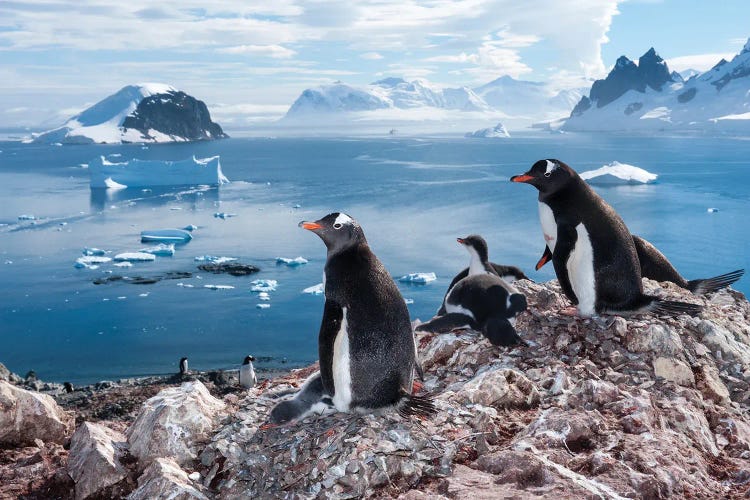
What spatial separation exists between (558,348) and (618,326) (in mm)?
496

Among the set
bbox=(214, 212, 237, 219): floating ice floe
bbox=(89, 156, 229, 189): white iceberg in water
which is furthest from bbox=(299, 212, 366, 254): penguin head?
bbox=(89, 156, 229, 189): white iceberg in water

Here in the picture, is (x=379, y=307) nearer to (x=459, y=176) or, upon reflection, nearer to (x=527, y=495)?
(x=527, y=495)

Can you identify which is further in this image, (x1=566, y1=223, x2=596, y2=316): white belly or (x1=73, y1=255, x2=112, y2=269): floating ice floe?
(x1=73, y1=255, x2=112, y2=269): floating ice floe

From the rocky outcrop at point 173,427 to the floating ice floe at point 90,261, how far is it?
23.2m

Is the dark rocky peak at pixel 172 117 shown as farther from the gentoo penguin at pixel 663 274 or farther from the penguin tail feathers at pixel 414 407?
the penguin tail feathers at pixel 414 407

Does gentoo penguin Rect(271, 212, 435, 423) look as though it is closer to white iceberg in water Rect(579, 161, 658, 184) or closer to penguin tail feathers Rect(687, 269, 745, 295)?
penguin tail feathers Rect(687, 269, 745, 295)

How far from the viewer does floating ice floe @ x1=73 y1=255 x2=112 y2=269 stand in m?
25.7

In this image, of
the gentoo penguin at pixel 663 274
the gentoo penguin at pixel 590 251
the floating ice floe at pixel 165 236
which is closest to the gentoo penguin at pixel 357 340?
the gentoo penguin at pixel 590 251

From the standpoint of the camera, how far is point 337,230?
4020 mm

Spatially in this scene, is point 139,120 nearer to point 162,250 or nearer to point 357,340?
point 162,250

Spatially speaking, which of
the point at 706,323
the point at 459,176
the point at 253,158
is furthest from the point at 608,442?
the point at 253,158

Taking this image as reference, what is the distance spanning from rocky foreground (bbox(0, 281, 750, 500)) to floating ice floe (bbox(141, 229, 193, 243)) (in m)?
25.2

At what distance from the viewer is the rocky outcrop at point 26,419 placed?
188 inches

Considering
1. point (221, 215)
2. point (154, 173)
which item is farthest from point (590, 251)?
point (154, 173)
